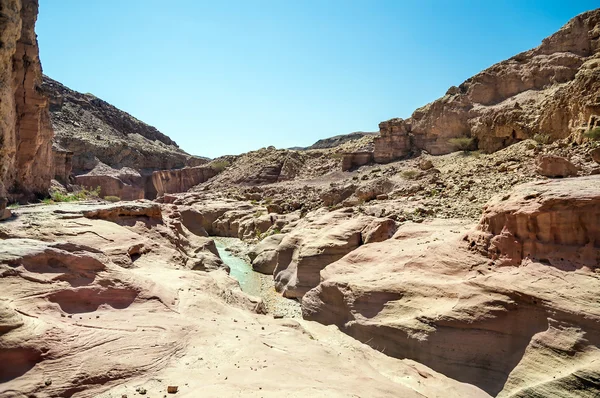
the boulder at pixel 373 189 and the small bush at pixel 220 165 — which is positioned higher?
the small bush at pixel 220 165

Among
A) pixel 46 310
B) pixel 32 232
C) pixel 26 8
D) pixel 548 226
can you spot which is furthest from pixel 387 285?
pixel 26 8

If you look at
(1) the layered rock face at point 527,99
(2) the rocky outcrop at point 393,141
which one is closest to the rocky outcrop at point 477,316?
(1) the layered rock face at point 527,99

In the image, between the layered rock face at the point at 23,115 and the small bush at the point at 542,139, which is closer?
the layered rock face at the point at 23,115

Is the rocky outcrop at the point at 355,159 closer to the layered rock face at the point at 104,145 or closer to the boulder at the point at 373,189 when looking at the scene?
the boulder at the point at 373,189

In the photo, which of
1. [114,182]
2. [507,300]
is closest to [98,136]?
[114,182]

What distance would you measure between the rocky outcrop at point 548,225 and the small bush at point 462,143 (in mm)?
22217

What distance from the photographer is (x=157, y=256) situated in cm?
998

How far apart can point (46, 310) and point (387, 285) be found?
6031 millimetres

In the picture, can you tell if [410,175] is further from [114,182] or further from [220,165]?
[114,182]

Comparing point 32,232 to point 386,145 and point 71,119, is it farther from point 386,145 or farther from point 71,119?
point 71,119

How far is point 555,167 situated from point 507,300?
962cm

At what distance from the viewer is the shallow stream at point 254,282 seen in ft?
35.6

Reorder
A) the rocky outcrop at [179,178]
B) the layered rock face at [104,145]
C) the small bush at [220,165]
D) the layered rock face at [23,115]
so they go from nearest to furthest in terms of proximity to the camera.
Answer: the layered rock face at [23,115] < the layered rock face at [104,145] < the rocky outcrop at [179,178] < the small bush at [220,165]

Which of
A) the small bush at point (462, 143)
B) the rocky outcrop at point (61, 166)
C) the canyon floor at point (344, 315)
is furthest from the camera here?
the rocky outcrop at point (61, 166)
